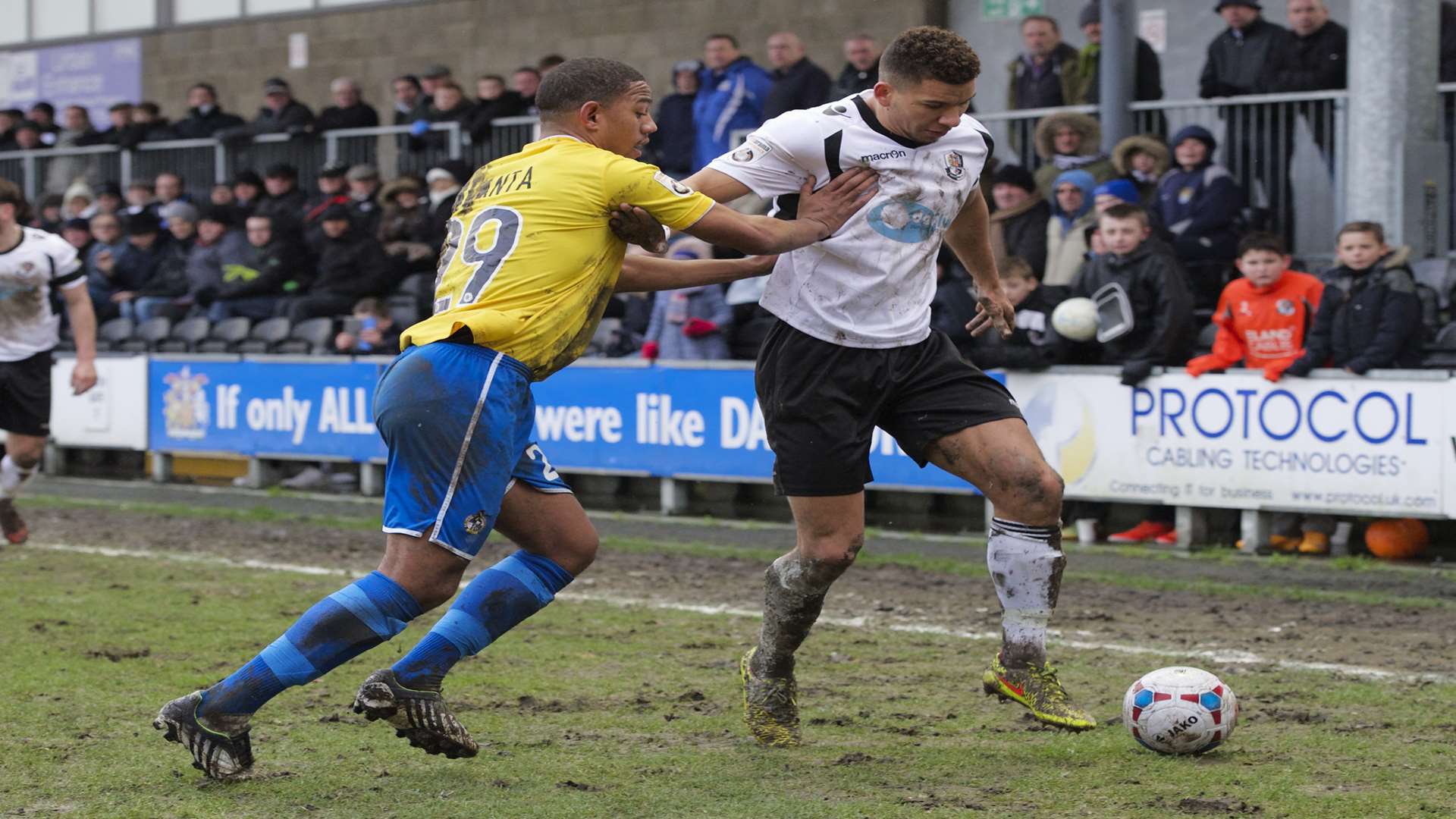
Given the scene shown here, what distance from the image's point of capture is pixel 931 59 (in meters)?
5.33

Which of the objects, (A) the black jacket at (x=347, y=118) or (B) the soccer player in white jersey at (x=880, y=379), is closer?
(B) the soccer player in white jersey at (x=880, y=379)

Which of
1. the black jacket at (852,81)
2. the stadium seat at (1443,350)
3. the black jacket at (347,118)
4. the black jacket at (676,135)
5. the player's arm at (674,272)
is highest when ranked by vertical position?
the black jacket at (347,118)

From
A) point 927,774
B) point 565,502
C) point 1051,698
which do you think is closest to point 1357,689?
point 1051,698

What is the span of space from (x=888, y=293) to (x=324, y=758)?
222 centimetres

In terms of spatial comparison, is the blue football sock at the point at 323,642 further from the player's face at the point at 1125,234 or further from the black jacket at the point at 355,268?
Result: the black jacket at the point at 355,268

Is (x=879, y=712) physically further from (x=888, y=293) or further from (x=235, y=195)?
(x=235, y=195)

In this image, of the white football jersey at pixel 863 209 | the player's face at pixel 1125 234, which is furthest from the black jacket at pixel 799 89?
the white football jersey at pixel 863 209

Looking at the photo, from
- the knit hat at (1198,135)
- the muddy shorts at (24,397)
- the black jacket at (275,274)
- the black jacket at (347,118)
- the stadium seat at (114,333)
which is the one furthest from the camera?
the black jacket at (347,118)

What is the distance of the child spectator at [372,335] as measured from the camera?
49.3ft

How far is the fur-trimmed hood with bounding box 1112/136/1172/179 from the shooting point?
12258mm

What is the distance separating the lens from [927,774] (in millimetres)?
5191

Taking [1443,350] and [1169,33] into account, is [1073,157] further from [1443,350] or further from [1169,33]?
[1169,33]

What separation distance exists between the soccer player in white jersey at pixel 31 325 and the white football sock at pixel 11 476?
0.08m

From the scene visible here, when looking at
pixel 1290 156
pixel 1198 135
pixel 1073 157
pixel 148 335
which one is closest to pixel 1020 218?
pixel 1073 157
